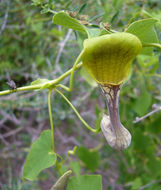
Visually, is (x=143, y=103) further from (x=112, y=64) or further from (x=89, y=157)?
(x=112, y=64)

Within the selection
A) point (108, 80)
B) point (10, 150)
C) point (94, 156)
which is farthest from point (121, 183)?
point (108, 80)

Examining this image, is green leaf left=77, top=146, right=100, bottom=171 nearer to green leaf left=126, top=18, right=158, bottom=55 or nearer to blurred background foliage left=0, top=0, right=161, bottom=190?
blurred background foliage left=0, top=0, right=161, bottom=190

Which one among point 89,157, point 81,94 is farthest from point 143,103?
point 81,94

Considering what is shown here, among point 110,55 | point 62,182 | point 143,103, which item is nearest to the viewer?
point 110,55

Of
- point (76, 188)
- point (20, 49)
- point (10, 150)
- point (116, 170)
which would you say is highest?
point (76, 188)

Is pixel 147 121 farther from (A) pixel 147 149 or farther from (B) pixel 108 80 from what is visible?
(B) pixel 108 80

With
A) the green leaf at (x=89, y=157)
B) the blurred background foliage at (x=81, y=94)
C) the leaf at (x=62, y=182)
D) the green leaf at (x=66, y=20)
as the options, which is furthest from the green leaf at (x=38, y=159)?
the green leaf at (x=89, y=157)

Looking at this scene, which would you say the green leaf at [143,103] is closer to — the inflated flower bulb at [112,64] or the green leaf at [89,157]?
the green leaf at [89,157]
